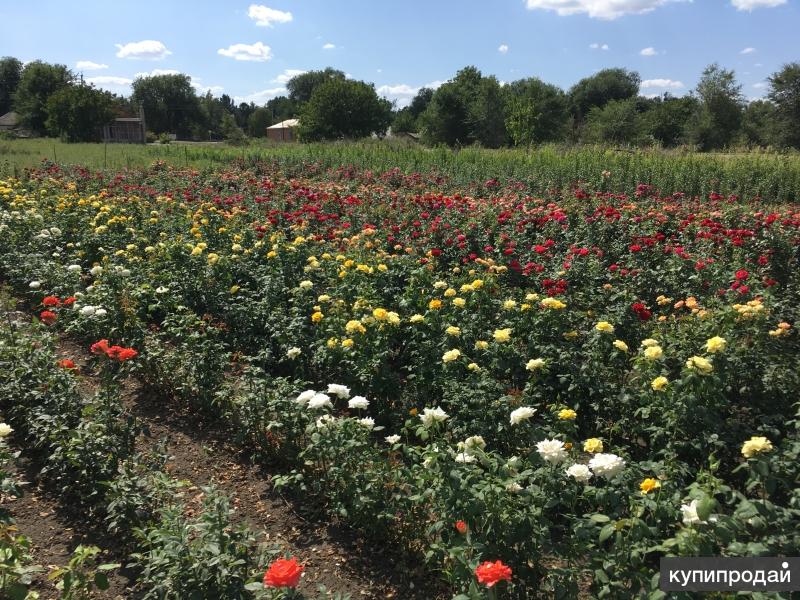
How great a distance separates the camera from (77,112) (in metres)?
42.6

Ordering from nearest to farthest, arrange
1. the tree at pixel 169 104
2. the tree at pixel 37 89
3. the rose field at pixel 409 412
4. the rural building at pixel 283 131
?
1. the rose field at pixel 409 412
2. the tree at pixel 37 89
3. the rural building at pixel 283 131
4. the tree at pixel 169 104

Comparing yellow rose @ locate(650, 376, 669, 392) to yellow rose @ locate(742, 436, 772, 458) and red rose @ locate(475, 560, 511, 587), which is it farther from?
red rose @ locate(475, 560, 511, 587)

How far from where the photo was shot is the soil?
9.30 feet

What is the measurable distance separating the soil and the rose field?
17 millimetres

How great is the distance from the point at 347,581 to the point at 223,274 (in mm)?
3626

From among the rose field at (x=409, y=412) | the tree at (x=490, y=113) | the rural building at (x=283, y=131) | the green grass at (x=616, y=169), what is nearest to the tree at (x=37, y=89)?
the rural building at (x=283, y=131)

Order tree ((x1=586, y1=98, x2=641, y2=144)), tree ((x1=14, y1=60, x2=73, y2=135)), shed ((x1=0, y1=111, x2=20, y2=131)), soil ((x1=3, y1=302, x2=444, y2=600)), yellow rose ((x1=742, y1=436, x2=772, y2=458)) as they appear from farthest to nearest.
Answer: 1. shed ((x1=0, y1=111, x2=20, y2=131))
2. tree ((x1=14, y1=60, x2=73, y2=135))
3. tree ((x1=586, y1=98, x2=641, y2=144))
4. soil ((x1=3, y1=302, x2=444, y2=600))
5. yellow rose ((x1=742, y1=436, x2=772, y2=458))

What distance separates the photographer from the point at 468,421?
3.62 meters

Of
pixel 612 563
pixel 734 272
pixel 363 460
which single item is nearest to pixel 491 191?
pixel 734 272

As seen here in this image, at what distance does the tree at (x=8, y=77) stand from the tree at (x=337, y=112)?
2372 inches

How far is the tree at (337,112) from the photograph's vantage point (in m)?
48.1

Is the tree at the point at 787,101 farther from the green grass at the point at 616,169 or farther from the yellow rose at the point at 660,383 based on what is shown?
the yellow rose at the point at 660,383

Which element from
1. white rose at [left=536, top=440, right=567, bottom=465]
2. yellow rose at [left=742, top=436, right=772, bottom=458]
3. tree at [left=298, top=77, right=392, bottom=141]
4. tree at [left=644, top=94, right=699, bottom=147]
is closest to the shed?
tree at [left=298, top=77, right=392, bottom=141]

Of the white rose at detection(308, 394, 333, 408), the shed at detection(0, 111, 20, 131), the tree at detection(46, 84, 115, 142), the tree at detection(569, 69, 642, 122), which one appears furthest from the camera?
the tree at detection(569, 69, 642, 122)
